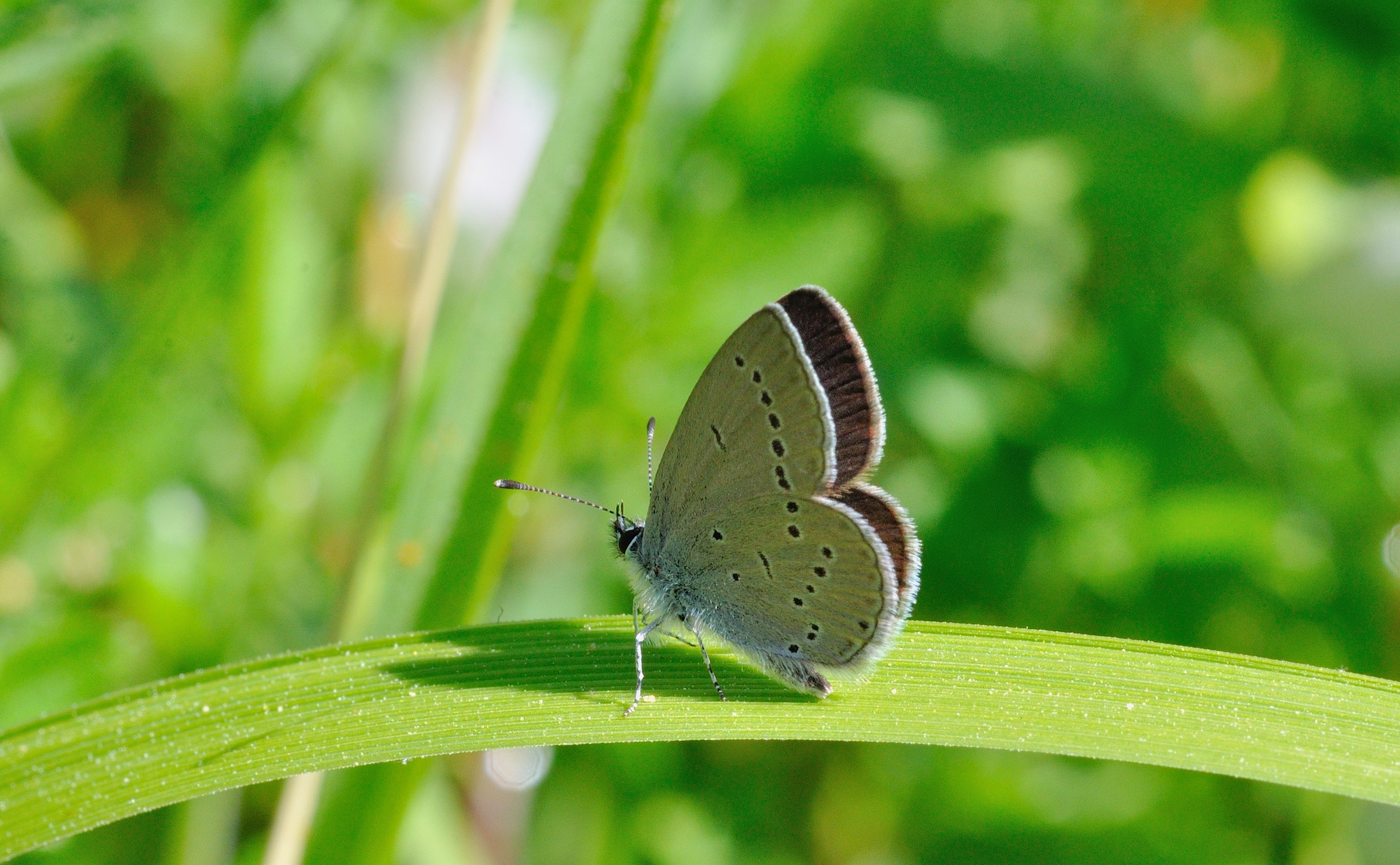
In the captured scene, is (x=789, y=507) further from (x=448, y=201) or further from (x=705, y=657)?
(x=448, y=201)

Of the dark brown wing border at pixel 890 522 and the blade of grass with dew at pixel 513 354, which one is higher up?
the blade of grass with dew at pixel 513 354

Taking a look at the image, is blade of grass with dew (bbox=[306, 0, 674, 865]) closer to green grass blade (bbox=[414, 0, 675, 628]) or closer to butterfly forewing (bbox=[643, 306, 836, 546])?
green grass blade (bbox=[414, 0, 675, 628])

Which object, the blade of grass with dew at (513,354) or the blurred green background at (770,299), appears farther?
the blurred green background at (770,299)

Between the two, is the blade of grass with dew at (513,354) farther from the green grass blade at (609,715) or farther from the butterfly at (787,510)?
the green grass blade at (609,715)

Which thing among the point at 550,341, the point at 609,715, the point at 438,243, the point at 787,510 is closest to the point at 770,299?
the point at 438,243

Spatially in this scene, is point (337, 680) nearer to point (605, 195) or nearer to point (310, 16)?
point (605, 195)

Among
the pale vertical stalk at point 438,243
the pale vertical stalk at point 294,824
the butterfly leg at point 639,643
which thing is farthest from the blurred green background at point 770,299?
the butterfly leg at point 639,643

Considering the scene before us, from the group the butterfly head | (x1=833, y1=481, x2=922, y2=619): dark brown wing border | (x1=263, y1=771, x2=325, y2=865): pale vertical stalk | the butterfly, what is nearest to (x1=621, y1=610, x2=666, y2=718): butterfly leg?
the butterfly
